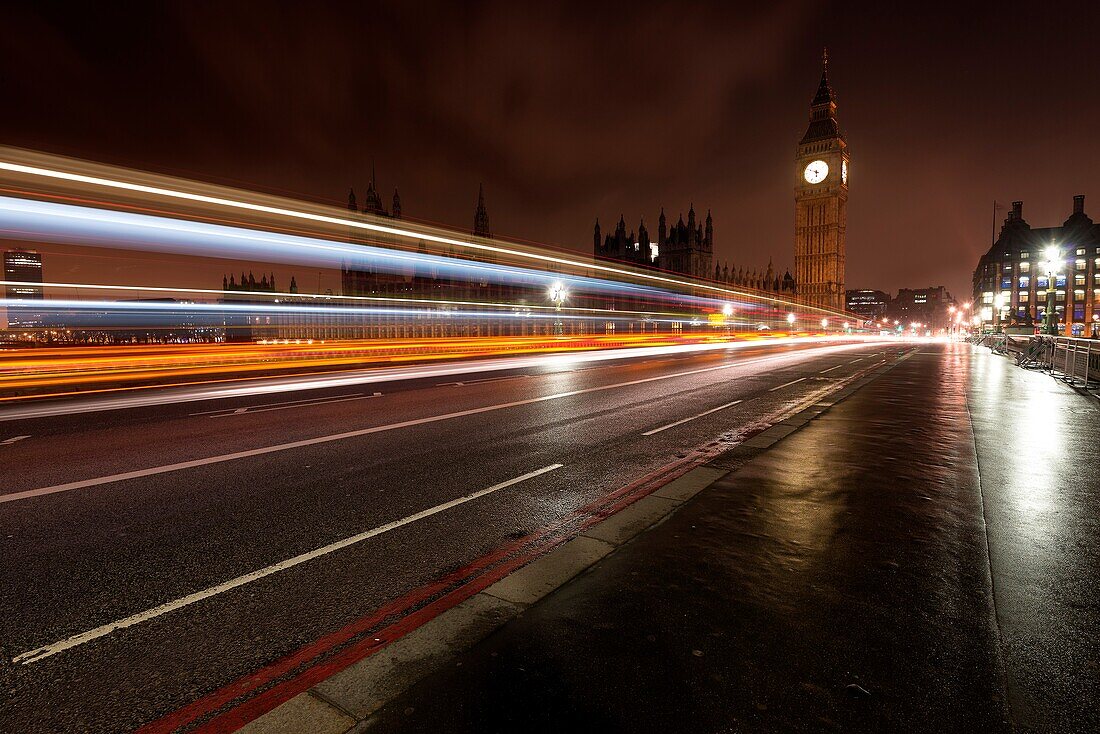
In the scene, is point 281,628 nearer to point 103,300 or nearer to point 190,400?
point 190,400

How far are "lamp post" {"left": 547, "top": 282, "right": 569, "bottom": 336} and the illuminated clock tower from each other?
12019cm

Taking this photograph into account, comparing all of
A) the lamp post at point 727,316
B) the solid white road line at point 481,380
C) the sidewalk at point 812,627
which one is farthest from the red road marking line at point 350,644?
the lamp post at point 727,316

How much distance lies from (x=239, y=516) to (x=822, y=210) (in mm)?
159556

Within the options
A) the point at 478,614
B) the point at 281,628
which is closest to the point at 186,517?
the point at 281,628

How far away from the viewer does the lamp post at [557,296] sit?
35.5 m

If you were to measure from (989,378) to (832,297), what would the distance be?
134 meters

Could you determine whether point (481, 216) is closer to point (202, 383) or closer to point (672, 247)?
point (672, 247)

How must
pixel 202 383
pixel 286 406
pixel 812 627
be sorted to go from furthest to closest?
pixel 202 383
pixel 286 406
pixel 812 627

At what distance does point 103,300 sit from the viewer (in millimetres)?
13938

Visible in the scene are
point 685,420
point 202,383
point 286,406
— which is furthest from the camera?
point 202,383

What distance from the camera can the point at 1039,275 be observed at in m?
109

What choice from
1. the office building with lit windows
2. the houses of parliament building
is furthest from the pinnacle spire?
the office building with lit windows

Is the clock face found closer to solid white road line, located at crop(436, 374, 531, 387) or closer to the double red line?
solid white road line, located at crop(436, 374, 531, 387)

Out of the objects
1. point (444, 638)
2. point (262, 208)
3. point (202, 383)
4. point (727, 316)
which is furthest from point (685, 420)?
point (727, 316)
